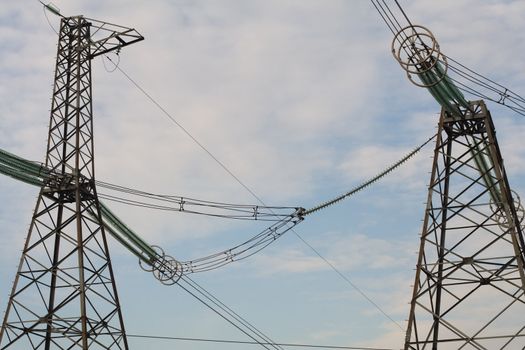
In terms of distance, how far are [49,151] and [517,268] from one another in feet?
57.8

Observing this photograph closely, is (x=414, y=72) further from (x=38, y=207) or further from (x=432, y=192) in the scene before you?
(x=38, y=207)

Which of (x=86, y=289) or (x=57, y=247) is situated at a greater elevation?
(x=57, y=247)

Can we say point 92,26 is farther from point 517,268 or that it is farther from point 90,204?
point 517,268

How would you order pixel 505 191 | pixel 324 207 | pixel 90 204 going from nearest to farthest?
pixel 505 191 < pixel 90 204 < pixel 324 207

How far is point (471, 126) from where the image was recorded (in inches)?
991

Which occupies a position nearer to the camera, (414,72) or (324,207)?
(414,72)

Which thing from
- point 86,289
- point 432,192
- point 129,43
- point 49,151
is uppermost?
point 129,43

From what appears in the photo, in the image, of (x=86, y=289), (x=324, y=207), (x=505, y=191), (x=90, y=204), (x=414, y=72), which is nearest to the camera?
(x=414, y=72)

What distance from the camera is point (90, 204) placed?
91.0ft

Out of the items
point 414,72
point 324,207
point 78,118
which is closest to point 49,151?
point 78,118

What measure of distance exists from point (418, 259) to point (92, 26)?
16.6 meters

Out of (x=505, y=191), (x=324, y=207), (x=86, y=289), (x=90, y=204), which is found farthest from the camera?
(x=324, y=207)

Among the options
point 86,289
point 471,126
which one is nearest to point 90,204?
point 86,289

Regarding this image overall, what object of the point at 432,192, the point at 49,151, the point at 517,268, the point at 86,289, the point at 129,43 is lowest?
the point at 517,268
